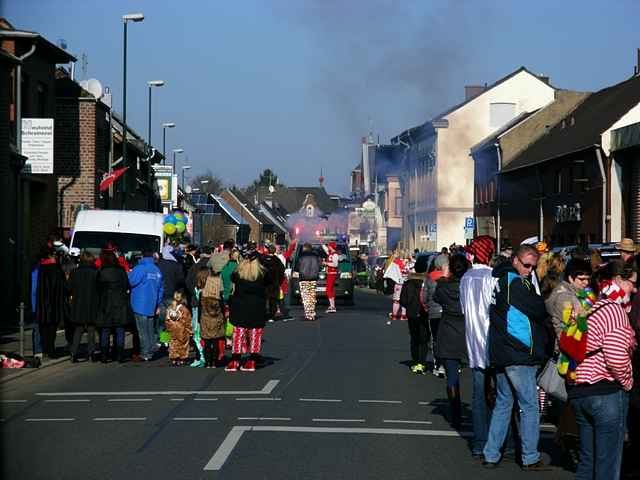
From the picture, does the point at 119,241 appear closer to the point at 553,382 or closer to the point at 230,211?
the point at 553,382

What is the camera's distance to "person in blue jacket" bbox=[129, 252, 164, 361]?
18609mm

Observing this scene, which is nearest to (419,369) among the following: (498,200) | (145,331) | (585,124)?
(145,331)

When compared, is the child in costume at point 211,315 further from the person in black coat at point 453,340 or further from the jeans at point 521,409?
the jeans at point 521,409

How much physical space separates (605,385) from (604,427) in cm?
28

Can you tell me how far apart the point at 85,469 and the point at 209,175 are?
452ft

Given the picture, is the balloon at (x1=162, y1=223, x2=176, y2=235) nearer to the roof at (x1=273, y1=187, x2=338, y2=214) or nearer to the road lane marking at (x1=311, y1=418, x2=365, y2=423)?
the road lane marking at (x1=311, y1=418, x2=365, y2=423)

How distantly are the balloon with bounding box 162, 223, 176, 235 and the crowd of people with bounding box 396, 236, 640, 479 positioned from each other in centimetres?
1710

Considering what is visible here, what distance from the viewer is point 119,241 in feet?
86.1

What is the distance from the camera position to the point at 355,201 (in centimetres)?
12769

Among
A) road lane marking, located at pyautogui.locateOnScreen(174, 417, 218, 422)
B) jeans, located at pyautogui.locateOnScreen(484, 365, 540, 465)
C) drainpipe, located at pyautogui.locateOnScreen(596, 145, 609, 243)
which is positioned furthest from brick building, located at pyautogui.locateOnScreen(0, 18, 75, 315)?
jeans, located at pyautogui.locateOnScreen(484, 365, 540, 465)

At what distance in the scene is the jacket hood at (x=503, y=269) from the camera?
31.9 feet

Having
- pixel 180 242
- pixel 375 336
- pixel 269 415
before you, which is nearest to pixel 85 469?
pixel 269 415

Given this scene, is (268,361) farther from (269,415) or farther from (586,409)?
(586,409)

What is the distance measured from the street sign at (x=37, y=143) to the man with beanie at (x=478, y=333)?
68.5ft
